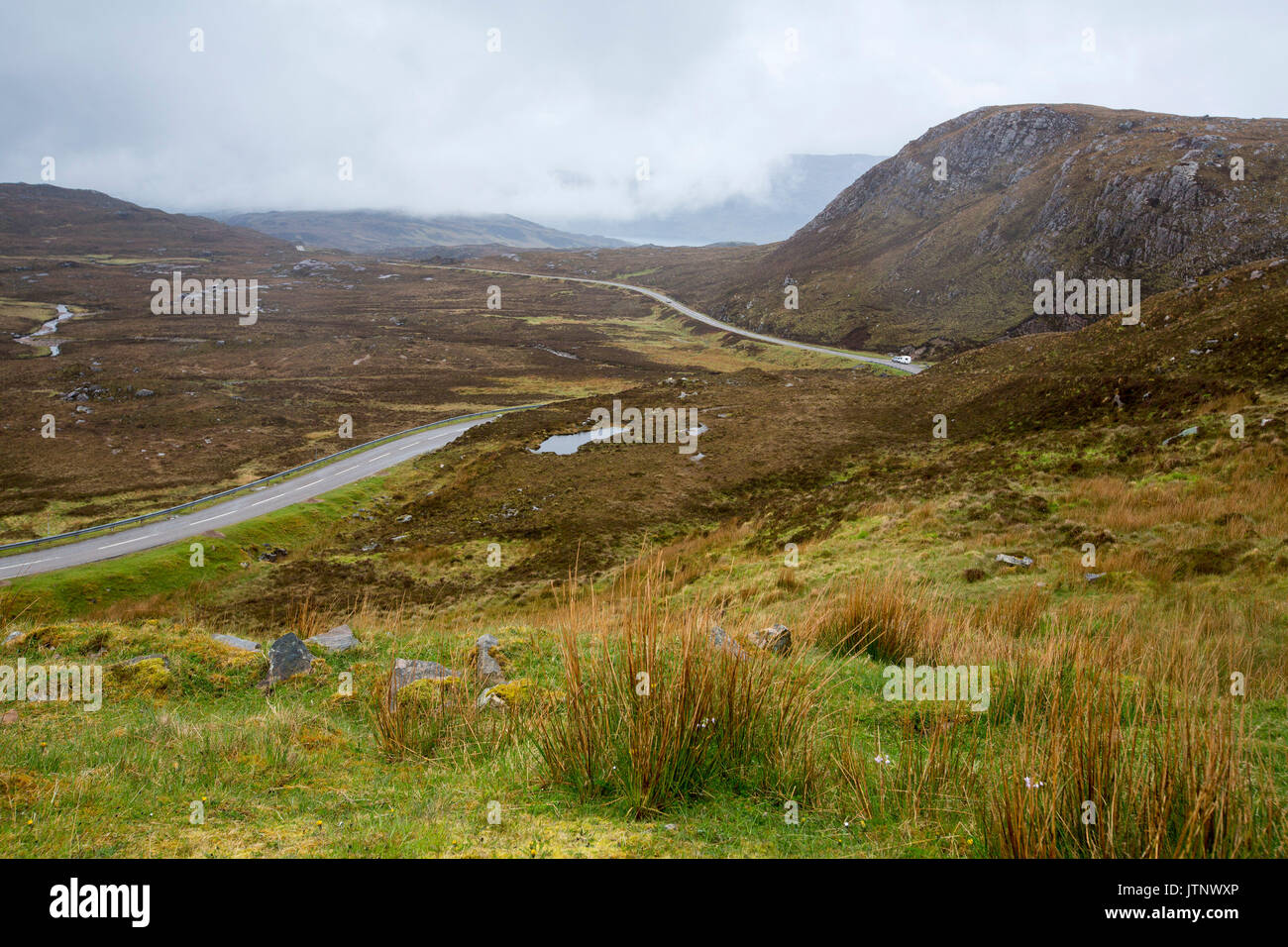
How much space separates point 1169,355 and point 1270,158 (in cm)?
7123

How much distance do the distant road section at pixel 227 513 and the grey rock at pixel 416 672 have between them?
26804mm

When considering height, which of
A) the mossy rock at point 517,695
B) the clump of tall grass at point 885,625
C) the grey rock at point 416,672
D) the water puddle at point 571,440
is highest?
the water puddle at point 571,440

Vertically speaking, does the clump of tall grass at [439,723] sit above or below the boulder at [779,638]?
below

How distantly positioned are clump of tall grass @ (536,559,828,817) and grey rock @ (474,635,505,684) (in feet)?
9.75

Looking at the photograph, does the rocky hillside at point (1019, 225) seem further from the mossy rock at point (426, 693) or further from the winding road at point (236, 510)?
the mossy rock at point (426, 693)

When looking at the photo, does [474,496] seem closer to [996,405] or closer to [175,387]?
[996,405]

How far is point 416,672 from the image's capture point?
7652mm

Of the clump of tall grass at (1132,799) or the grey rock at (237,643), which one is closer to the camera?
the clump of tall grass at (1132,799)

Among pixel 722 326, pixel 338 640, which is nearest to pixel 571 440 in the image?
pixel 338 640

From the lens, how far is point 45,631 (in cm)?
995

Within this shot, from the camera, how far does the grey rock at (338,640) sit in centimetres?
947

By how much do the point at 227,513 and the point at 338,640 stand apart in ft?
93.9

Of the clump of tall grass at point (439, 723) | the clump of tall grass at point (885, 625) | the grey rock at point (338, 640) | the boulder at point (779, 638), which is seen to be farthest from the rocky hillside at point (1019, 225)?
the clump of tall grass at point (439, 723)

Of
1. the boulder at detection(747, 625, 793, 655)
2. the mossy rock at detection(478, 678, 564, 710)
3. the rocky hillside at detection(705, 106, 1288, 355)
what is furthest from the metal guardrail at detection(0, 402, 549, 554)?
the rocky hillside at detection(705, 106, 1288, 355)
